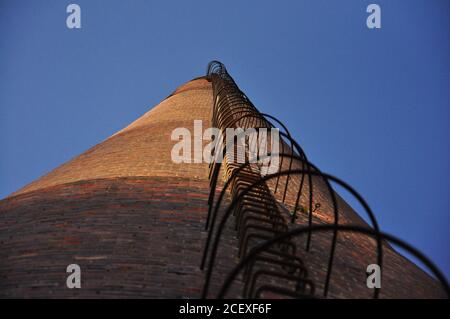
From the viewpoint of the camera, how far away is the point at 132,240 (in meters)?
6.47

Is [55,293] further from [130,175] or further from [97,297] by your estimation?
[130,175]

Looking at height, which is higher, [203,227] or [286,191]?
[286,191]

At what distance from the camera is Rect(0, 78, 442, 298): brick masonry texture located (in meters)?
5.59

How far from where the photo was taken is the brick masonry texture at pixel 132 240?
559 centimetres

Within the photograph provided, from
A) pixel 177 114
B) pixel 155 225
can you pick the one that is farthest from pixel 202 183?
pixel 177 114

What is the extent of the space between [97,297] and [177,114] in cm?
967

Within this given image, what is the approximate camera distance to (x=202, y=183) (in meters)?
8.69

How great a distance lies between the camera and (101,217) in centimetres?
716

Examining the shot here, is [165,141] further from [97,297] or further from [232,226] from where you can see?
[97,297]

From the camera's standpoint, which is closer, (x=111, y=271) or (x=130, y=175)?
(x=111, y=271)
